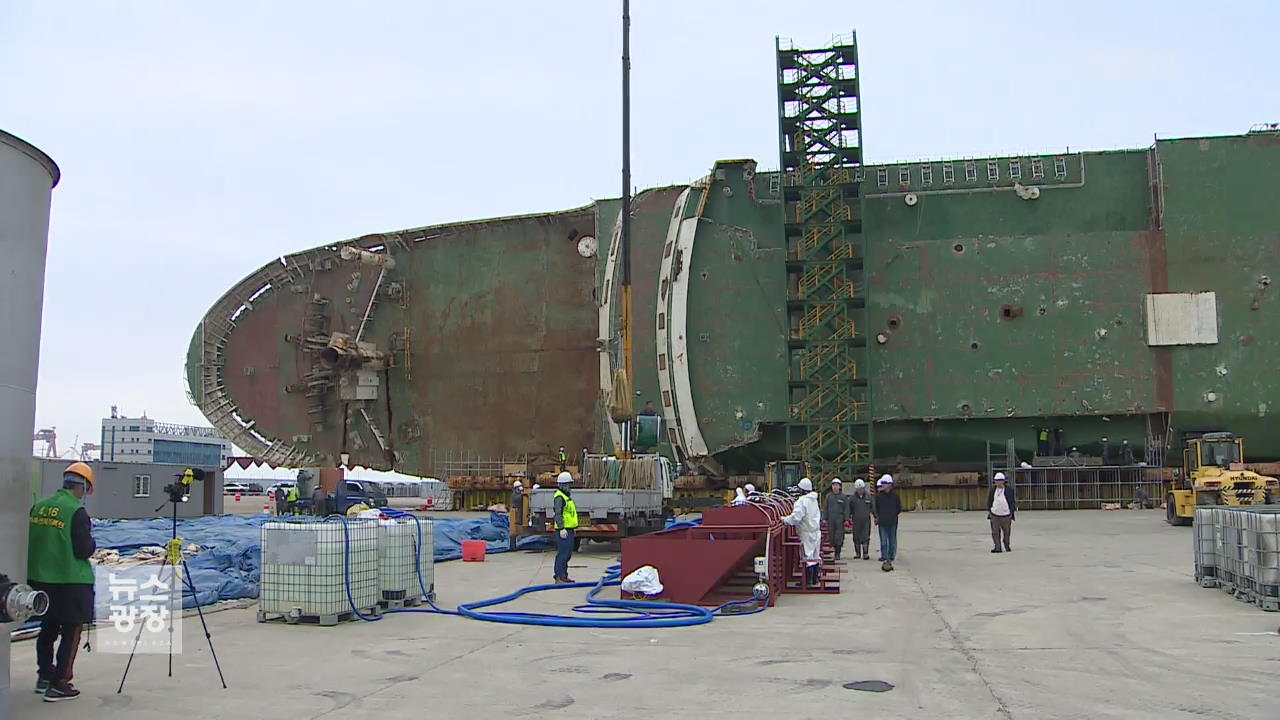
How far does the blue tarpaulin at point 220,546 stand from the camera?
1277cm

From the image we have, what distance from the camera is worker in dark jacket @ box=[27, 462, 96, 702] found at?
7535mm

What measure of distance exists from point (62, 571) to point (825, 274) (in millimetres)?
30154

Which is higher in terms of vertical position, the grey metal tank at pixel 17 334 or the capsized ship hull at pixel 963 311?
the capsized ship hull at pixel 963 311

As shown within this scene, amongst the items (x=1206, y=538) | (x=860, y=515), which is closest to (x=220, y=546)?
(x=860, y=515)

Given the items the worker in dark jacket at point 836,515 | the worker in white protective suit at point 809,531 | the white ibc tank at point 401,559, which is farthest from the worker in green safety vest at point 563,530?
the worker in dark jacket at point 836,515

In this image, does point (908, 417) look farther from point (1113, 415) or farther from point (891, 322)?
point (1113, 415)

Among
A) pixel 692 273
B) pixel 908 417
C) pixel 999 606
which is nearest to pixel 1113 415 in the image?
pixel 908 417

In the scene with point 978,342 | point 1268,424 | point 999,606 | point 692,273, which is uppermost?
point 692,273

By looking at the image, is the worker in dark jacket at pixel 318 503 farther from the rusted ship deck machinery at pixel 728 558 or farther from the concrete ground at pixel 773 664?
the rusted ship deck machinery at pixel 728 558

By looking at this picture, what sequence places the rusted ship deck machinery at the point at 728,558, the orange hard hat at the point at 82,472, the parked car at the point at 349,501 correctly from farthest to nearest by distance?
1. the parked car at the point at 349,501
2. the rusted ship deck machinery at the point at 728,558
3. the orange hard hat at the point at 82,472

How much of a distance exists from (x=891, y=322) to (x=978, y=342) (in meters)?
2.85

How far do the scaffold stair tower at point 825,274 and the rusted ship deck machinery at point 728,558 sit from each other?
1933 cm

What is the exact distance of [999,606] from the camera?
42.3 feet

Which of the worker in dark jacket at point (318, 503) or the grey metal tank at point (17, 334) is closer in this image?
the grey metal tank at point (17, 334)
